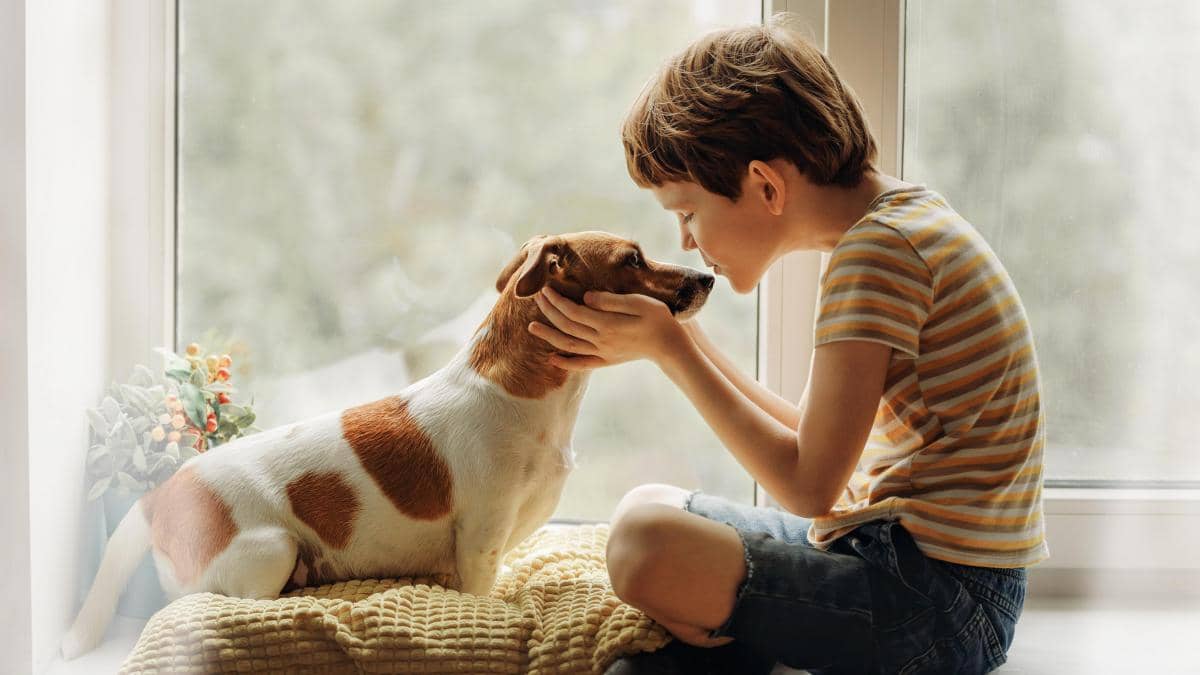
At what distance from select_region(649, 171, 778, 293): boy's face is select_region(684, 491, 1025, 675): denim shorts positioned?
340 millimetres

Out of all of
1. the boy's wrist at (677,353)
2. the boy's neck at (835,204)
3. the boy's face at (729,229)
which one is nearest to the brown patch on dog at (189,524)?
the boy's wrist at (677,353)

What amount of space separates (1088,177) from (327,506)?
121 centimetres

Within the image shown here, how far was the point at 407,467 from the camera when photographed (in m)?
1.19

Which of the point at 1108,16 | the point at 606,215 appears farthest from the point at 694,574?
the point at 1108,16

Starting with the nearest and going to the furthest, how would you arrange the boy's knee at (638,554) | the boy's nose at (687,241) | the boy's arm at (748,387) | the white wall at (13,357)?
the boy's knee at (638,554), the white wall at (13,357), the boy's nose at (687,241), the boy's arm at (748,387)

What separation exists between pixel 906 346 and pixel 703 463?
2.03 feet

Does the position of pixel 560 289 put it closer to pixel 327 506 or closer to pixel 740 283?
pixel 740 283

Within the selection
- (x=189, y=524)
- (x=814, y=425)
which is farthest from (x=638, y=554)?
(x=189, y=524)

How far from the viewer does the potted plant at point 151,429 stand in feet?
4.30

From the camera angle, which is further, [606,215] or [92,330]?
[606,215]

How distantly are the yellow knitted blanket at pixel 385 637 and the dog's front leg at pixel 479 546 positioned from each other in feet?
0.29

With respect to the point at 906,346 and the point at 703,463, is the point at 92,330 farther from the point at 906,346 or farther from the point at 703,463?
the point at 906,346

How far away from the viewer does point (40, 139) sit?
1.19 m

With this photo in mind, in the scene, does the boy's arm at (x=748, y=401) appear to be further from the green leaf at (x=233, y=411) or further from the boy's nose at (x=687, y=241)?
the green leaf at (x=233, y=411)
